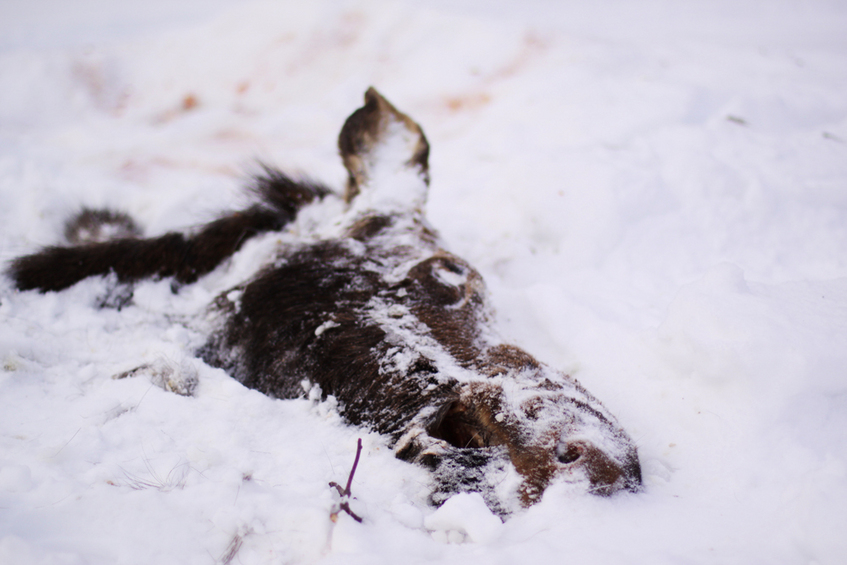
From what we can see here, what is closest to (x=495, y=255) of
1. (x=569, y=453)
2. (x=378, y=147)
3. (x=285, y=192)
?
(x=378, y=147)

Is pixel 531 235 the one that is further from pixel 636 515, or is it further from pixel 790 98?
pixel 790 98

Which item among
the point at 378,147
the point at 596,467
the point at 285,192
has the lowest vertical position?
the point at 596,467

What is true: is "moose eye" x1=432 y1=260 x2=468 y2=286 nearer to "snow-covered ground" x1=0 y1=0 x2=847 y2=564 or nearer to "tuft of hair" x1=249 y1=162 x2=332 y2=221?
"snow-covered ground" x1=0 y1=0 x2=847 y2=564

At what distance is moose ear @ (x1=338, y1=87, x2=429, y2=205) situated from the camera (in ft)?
9.91

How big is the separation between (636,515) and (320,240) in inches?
80.2

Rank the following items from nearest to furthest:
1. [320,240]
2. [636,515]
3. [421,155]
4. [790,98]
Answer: [636,515], [320,240], [421,155], [790,98]

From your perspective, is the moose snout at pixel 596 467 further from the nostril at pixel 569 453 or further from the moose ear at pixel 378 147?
the moose ear at pixel 378 147

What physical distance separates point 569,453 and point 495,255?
7.03ft

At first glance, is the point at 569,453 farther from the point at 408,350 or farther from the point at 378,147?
the point at 378,147

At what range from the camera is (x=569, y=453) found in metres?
1.56

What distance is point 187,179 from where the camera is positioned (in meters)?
4.55

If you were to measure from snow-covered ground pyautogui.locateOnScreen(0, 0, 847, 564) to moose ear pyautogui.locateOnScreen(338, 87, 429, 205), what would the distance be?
84 cm

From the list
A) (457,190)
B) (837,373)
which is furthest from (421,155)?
(837,373)

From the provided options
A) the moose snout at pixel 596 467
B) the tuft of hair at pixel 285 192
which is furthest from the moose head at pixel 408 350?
the tuft of hair at pixel 285 192
